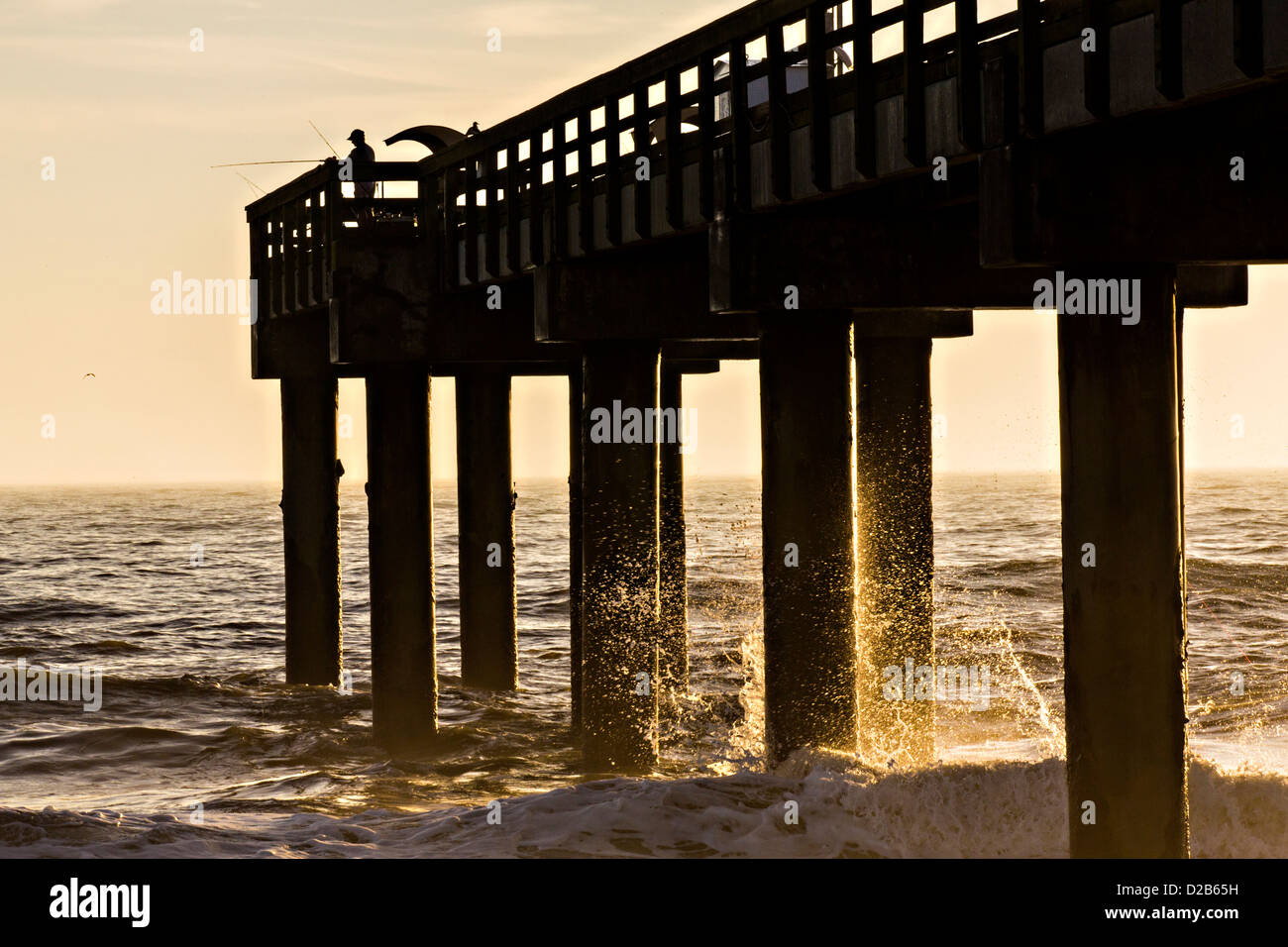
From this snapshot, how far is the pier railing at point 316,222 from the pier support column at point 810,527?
7016 millimetres

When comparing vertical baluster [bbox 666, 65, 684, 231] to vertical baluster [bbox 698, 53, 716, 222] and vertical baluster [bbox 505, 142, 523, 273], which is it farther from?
vertical baluster [bbox 505, 142, 523, 273]

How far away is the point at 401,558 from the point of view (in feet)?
58.6

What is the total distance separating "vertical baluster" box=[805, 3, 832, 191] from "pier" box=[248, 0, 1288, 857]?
0.08ft

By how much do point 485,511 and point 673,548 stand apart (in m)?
4.72

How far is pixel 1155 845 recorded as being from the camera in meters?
9.02

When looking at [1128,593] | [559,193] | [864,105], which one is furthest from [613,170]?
[1128,593]

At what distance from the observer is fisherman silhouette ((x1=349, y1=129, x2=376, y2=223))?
62.8 ft

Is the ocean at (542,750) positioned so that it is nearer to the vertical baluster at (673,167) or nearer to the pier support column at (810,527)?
the pier support column at (810,527)

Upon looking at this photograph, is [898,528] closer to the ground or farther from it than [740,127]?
closer to the ground

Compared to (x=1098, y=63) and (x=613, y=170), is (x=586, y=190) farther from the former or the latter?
(x=1098, y=63)

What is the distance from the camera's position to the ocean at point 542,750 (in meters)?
11.4
